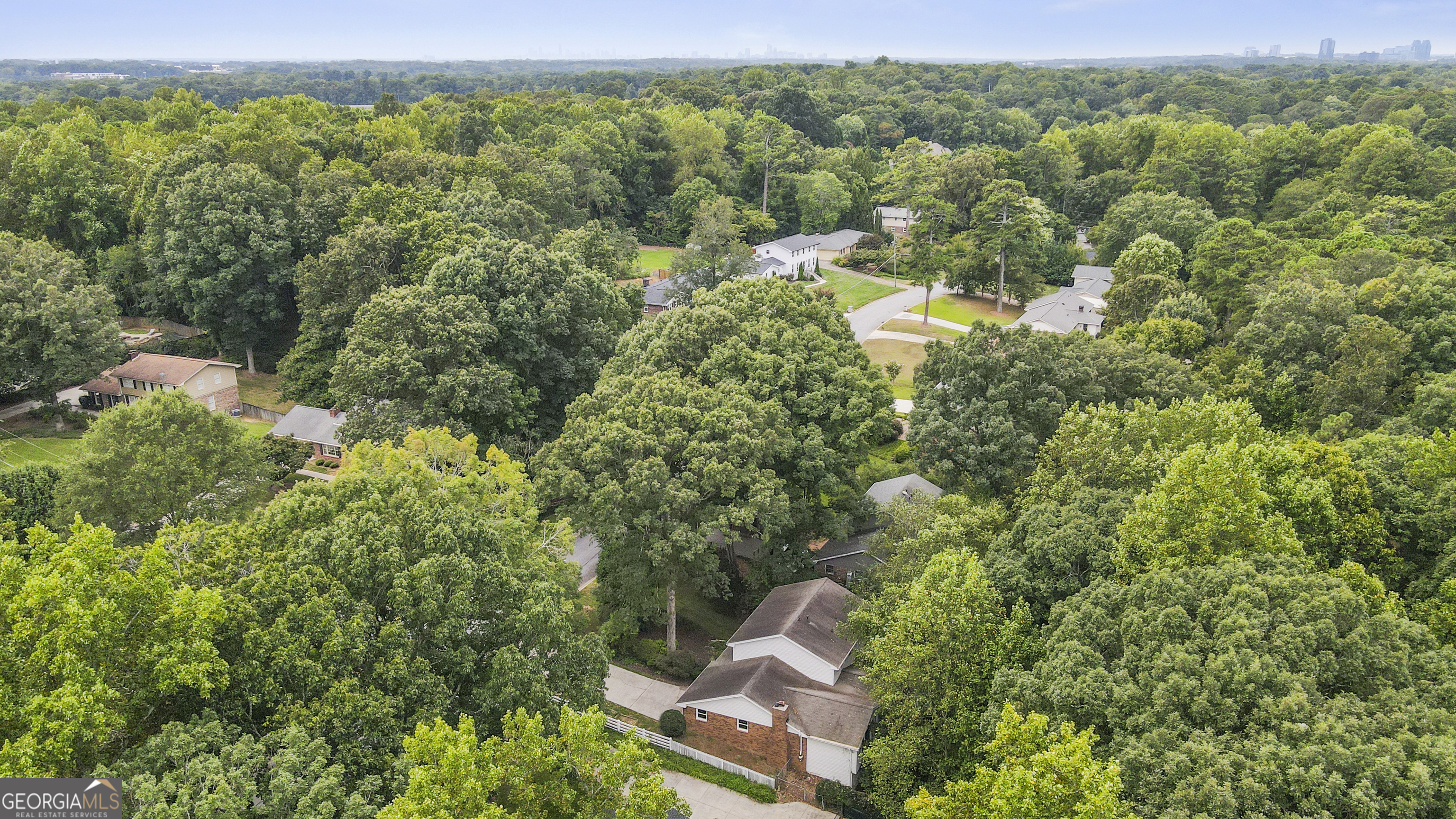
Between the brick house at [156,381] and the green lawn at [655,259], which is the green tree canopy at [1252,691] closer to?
the brick house at [156,381]

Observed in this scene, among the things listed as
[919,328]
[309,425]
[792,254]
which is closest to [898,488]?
[919,328]

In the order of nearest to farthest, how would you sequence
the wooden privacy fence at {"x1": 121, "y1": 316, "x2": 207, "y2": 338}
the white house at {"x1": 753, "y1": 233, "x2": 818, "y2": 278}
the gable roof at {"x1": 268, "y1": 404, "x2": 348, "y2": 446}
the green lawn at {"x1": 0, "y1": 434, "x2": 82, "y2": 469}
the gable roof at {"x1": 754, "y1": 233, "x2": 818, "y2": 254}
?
the green lawn at {"x1": 0, "y1": 434, "x2": 82, "y2": 469} → the gable roof at {"x1": 268, "y1": 404, "x2": 348, "y2": 446} → the wooden privacy fence at {"x1": 121, "y1": 316, "x2": 207, "y2": 338} → the white house at {"x1": 753, "y1": 233, "x2": 818, "y2": 278} → the gable roof at {"x1": 754, "y1": 233, "x2": 818, "y2": 254}

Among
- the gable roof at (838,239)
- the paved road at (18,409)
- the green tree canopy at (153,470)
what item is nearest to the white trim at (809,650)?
the green tree canopy at (153,470)

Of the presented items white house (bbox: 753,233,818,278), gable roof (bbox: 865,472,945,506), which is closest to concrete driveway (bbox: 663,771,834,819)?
gable roof (bbox: 865,472,945,506)

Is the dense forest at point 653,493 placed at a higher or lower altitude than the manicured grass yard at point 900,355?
higher

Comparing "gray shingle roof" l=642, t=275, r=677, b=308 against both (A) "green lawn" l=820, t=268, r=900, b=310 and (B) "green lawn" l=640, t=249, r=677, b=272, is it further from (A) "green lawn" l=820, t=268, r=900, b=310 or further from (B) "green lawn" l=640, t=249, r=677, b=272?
(A) "green lawn" l=820, t=268, r=900, b=310

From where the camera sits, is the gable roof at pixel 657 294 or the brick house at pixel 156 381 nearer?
the brick house at pixel 156 381

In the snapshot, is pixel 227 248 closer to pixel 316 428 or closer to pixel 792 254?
pixel 316 428
